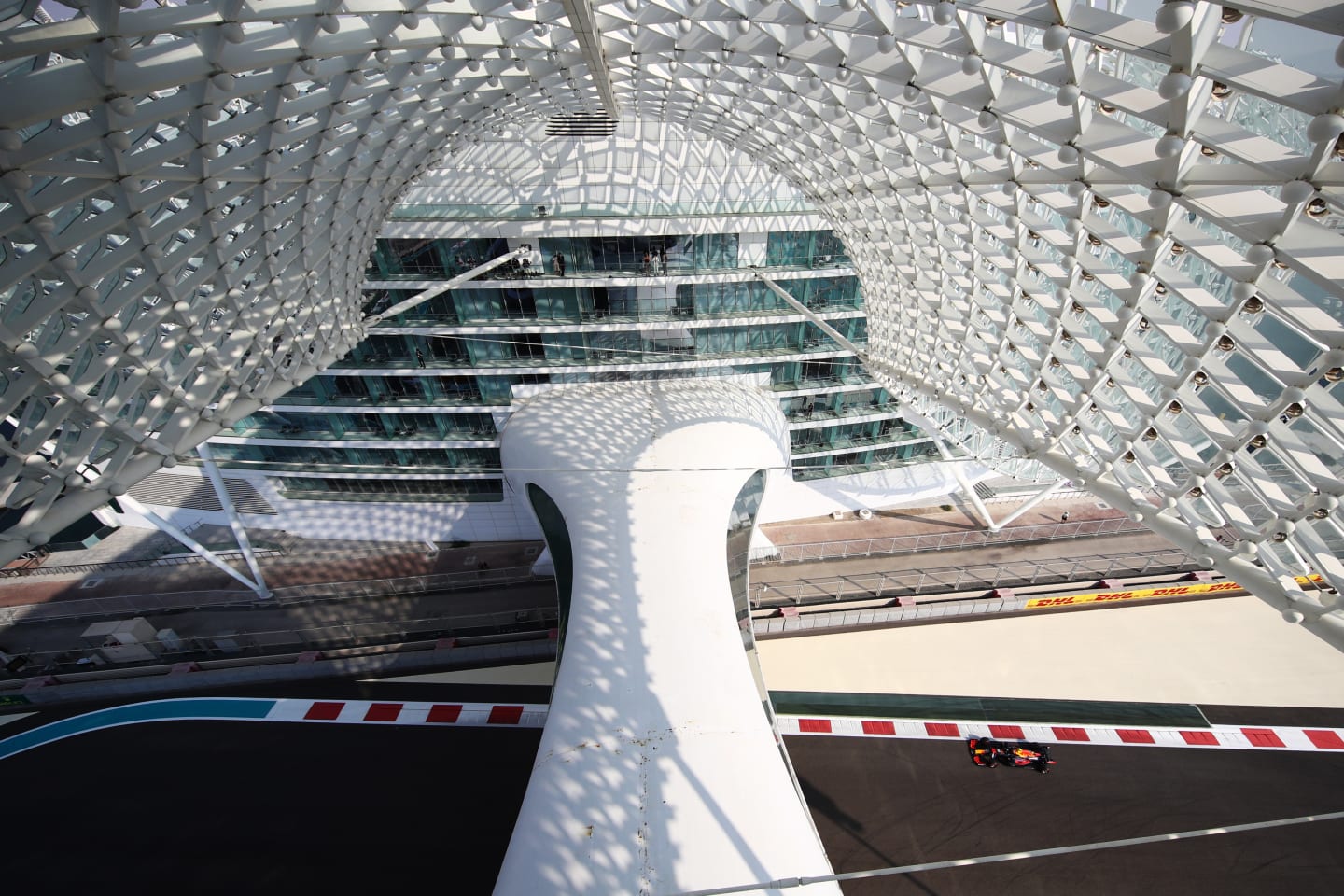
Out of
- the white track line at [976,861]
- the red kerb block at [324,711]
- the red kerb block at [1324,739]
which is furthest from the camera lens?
the red kerb block at [324,711]

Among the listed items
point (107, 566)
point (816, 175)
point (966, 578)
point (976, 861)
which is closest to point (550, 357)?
point (816, 175)

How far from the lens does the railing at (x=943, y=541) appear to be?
25219 millimetres

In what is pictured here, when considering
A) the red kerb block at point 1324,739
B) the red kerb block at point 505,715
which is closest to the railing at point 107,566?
the red kerb block at point 505,715

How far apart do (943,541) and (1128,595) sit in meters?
7.09

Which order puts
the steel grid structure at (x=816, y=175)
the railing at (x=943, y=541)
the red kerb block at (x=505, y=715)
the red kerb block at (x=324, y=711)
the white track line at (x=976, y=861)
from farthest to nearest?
the railing at (x=943, y=541) → the red kerb block at (x=324, y=711) → the red kerb block at (x=505, y=715) → the steel grid structure at (x=816, y=175) → the white track line at (x=976, y=861)

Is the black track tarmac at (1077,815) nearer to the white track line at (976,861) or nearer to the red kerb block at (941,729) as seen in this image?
the red kerb block at (941,729)

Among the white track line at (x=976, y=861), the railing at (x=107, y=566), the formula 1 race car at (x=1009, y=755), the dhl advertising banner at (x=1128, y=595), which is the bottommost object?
the formula 1 race car at (x=1009, y=755)

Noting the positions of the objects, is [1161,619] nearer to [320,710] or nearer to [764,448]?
[764,448]

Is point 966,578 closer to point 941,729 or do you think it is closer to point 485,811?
point 941,729

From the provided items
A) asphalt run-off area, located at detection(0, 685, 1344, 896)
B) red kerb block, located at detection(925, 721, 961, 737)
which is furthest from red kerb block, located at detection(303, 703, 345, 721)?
red kerb block, located at detection(925, 721, 961, 737)

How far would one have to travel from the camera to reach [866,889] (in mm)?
14016

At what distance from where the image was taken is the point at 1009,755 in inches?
664

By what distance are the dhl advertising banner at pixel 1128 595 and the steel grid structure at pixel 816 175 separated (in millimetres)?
10596

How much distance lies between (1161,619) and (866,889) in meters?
17.2
